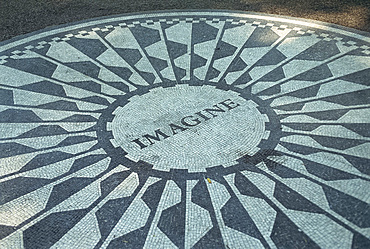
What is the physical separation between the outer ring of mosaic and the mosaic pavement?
0.03 m

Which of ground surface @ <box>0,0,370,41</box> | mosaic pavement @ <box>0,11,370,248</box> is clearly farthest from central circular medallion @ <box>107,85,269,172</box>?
ground surface @ <box>0,0,370,41</box>

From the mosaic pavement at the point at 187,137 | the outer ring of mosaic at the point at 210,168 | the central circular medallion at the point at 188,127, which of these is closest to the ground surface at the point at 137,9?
the mosaic pavement at the point at 187,137

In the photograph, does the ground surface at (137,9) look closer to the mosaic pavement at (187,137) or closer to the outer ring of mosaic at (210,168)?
the mosaic pavement at (187,137)

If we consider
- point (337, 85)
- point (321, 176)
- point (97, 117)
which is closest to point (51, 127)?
point (97, 117)

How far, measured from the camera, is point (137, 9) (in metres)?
13.4

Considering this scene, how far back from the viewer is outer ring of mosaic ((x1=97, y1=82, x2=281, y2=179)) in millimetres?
6662

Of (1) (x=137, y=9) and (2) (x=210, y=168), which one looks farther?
(1) (x=137, y=9)

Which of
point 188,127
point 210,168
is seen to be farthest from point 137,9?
point 210,168

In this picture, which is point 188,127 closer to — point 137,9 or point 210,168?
point 210,168

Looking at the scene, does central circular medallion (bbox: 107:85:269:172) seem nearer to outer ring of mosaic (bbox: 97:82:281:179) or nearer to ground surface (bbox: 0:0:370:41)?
outer ring of mosaic (bbox: 97:82:281:179)

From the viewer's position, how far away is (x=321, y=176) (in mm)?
6395

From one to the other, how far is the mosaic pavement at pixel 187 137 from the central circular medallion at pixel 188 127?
3cm

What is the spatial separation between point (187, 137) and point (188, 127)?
355mm

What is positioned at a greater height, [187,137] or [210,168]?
[187,137]
